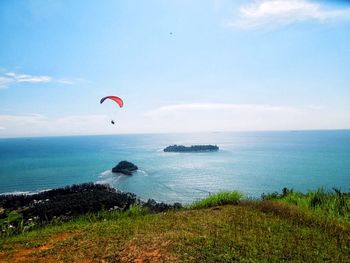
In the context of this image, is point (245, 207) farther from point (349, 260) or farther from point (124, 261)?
point (124, 261)

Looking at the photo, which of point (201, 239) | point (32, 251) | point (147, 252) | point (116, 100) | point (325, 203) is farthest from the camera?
point (116, 100)

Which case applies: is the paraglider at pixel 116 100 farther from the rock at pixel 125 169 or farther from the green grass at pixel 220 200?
the rock at pixel 125 169

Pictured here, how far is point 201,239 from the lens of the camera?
8883 millimetres

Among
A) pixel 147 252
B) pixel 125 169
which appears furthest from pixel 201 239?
pixel 125 169

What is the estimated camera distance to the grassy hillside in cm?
781

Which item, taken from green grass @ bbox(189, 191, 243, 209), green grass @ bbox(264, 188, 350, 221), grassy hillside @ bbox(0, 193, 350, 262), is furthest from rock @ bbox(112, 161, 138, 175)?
grassy hillside @ bbox(0, 193, 350, 262)

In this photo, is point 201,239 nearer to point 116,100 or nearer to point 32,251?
point 32,251

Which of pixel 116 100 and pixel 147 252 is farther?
pixel 116 100

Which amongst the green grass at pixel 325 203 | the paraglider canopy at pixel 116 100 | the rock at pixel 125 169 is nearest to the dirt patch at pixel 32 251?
the paraglider canopy at pixel 116 100

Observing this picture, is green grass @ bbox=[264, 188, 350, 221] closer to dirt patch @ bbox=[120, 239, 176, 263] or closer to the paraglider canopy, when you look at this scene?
dirt patch @ bbox=[120, 239, 176, 263]

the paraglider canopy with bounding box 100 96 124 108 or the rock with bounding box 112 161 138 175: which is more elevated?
the paraglider canopy with bounding box 100 96 124 108

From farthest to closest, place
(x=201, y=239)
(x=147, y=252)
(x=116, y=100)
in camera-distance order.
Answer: (x=116, y=100) < (x=201, y=239) < (x=147, y=252)

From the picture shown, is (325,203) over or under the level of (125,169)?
over

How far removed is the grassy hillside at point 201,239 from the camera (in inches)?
307
